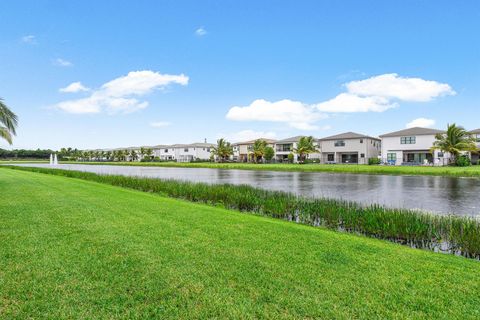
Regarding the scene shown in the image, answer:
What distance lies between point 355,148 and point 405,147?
10.5 m

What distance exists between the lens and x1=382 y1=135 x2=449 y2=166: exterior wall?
53744 mm

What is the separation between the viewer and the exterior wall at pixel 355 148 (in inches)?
2591

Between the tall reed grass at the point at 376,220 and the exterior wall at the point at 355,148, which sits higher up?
the exterior wall at the point at 355,148

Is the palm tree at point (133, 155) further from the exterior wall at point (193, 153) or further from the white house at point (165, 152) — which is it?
the exterior wall at point (193, 153)

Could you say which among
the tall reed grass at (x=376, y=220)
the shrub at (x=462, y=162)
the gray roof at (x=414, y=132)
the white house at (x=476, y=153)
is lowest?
the tall reed grass at (x=376, y=220)

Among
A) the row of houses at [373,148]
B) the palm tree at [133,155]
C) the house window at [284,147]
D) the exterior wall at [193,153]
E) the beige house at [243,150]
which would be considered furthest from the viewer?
the palm tree at [133,155]

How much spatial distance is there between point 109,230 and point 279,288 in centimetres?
485

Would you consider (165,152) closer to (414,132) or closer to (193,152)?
(193,152)

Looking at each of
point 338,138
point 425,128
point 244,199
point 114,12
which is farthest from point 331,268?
point 338,138

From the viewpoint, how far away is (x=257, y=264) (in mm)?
5770

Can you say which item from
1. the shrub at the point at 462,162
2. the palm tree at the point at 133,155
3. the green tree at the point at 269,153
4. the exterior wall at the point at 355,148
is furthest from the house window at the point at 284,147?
the palm tree at the point at 133,155

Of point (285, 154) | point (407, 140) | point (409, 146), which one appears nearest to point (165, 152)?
point (285, 154)

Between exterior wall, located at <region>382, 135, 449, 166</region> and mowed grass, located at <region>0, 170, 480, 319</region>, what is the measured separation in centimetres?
5432

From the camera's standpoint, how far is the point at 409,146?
5766cm
